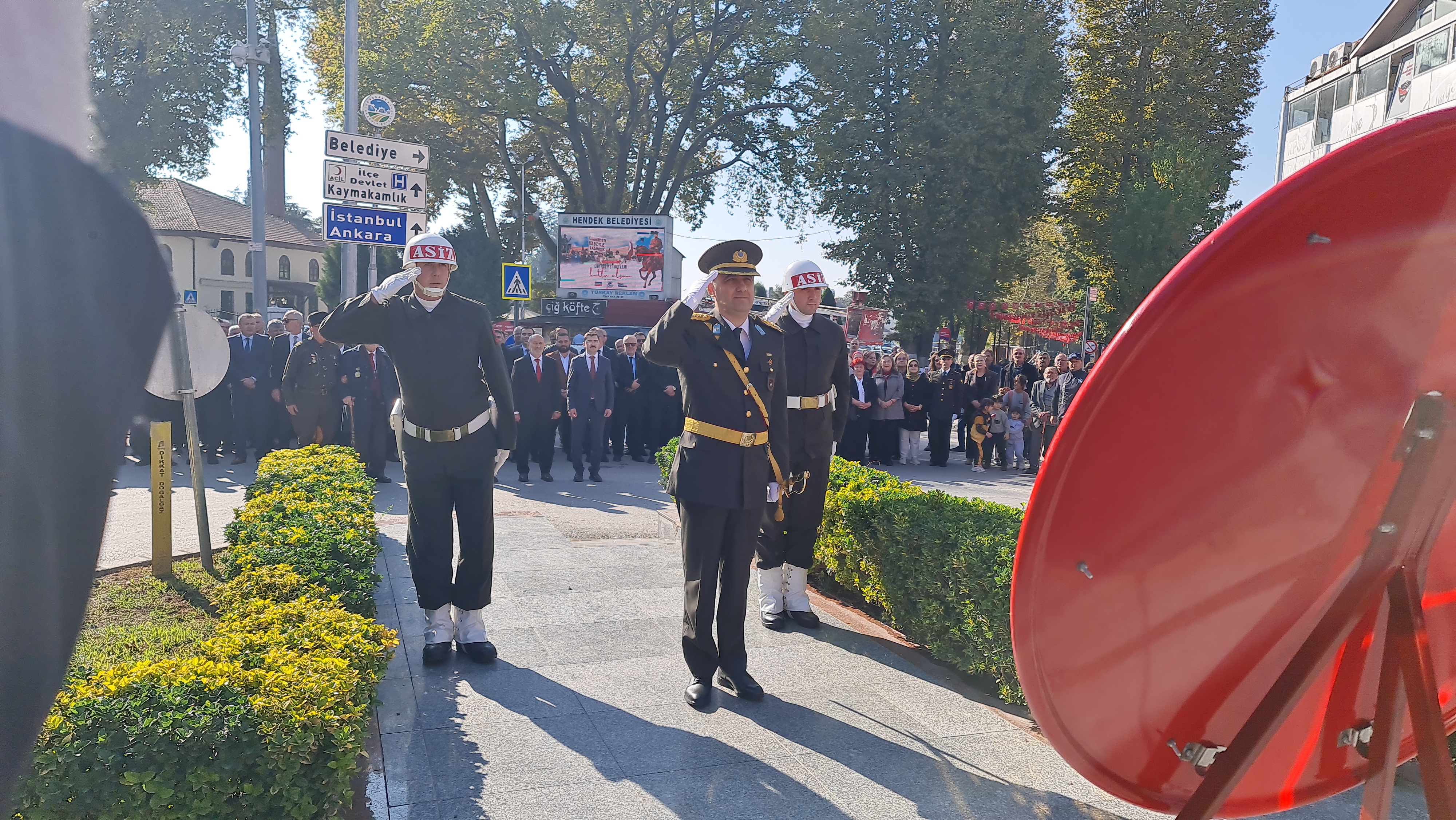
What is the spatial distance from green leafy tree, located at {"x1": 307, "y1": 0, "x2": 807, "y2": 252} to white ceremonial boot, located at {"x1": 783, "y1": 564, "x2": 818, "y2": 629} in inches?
896

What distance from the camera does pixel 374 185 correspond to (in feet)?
37.0

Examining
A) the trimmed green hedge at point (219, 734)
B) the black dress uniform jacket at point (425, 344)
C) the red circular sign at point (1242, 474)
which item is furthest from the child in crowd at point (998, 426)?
the red circular sign at point (1242, 474)

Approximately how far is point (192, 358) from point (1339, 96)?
4089cm

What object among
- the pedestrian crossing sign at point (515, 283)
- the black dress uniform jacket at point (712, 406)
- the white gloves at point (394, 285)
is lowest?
the black dress uniform jacket at point (712, 406)

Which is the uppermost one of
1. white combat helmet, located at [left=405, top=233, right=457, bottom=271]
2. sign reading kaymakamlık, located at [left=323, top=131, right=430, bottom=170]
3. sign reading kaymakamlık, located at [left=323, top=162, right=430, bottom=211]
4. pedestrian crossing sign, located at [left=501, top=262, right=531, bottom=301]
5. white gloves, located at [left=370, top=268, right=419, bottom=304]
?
sign reading kaymakamlık, located at [left=323, top=131, right=430, bottom=170]

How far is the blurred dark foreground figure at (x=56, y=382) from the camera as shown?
0.62 meters

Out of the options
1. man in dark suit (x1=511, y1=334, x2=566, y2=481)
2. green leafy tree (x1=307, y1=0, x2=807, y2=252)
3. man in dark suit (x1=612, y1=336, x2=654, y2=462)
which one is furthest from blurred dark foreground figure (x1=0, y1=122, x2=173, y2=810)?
green leafy tree (x1=307, y1=0, x2=807, y2=252)

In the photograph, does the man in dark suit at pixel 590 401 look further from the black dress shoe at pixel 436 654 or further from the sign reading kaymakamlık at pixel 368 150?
the black dress shoe at pixel 436 654

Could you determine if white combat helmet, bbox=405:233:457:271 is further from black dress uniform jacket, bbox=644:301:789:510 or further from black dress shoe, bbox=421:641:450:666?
black dress shoe, bbox=421:641:450:666

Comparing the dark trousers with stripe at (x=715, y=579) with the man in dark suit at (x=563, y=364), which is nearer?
the dark trousers with stripe at (x=715, y=579)

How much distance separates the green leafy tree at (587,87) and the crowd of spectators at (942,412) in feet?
53.3

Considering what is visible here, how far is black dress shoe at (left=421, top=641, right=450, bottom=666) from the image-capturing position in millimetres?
5043

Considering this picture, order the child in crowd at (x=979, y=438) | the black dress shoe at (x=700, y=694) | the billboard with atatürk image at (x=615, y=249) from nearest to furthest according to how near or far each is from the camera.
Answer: the black dress shoe at (x=700, y=694)
the child in crowd at (x=979, y=438)
the billboard with atatürk image at (x=615, y=249)

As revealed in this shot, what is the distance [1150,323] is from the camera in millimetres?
1184
